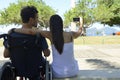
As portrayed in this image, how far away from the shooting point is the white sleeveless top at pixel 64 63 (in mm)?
5652

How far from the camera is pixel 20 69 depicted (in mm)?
5359

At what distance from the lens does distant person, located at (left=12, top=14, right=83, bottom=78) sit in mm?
5555

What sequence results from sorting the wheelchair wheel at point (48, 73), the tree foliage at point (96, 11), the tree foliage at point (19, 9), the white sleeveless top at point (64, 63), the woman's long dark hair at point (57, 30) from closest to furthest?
the wheelchair wheel at point (48, 73) → the woman's long dark hair at point (57, 30) → the white sleeveless top at point (64, 63) → the tree foliage at point (96, 11) → the tree foliage at point (19, 9)

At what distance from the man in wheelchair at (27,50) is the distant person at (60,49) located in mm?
255

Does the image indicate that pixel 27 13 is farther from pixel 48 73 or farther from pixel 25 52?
pixel 48 73

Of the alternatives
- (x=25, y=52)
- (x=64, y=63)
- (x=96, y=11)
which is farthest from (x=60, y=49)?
(x=96, y=11)

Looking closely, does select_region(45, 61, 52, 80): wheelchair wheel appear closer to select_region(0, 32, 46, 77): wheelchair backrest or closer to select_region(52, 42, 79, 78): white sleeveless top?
select_region(0, 32, 46, 77): wheelchair backrest

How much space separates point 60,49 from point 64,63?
0.22m

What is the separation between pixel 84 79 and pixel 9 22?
71.3 meters

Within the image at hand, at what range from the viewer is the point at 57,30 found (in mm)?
5543

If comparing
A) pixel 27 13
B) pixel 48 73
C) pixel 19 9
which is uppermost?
pixel 19 9

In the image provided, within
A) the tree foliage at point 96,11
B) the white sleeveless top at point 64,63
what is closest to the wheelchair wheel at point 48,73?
the white sleeveless top at point 64,63

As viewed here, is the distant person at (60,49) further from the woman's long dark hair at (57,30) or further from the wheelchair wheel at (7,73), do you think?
the wheelchair wheel at (7,73)

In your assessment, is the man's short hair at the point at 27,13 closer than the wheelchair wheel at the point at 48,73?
No
